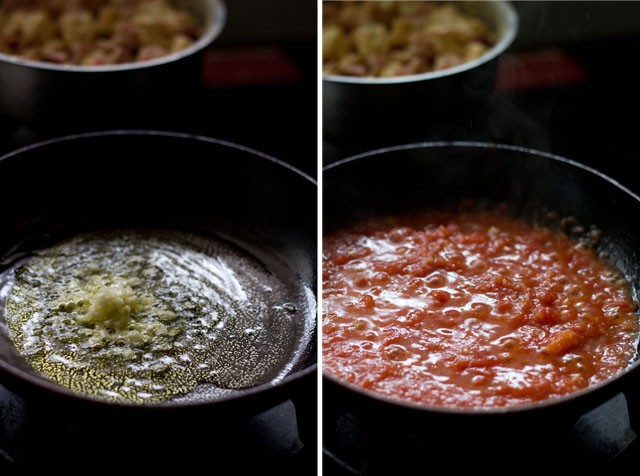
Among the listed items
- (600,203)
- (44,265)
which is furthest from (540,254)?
(44,265)

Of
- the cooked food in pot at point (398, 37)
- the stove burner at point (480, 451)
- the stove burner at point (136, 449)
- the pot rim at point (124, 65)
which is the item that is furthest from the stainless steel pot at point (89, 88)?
the stove burner at point (480, 451)

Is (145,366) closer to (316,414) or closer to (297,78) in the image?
(316,414)

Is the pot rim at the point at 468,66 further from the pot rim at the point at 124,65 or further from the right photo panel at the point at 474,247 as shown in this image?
the pot rim at the point at 124,65

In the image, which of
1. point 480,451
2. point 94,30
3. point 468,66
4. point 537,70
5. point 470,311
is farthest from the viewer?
point 537,70

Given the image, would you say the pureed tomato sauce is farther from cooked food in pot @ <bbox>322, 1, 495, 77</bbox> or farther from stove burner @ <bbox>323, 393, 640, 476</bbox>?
cooked food in pot @ <bbox>322, 1, 495, 77</bbox>

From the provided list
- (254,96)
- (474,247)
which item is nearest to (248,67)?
(254,96)

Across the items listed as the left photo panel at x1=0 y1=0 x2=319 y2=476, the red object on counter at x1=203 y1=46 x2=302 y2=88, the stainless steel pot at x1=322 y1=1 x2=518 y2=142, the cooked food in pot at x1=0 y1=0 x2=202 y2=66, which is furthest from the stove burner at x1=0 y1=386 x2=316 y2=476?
the red object on counter at x1=203 y1=46 x2=302 y2=88

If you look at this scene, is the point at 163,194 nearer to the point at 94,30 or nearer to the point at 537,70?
the point at 94,30
